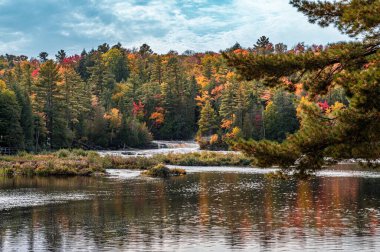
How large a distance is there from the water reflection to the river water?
4cm

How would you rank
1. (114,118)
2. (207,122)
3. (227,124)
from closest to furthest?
(114,118) < (227,124) < (207,122)

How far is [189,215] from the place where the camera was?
1174 inches

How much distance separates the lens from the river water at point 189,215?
22.7 meters

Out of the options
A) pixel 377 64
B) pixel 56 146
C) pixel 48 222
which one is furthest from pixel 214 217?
pixel 56 146

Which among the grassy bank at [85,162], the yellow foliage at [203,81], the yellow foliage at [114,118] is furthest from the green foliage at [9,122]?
the yellow foliage at [203,81]

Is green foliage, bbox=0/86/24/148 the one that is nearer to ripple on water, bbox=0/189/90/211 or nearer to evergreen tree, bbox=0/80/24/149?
evergreen tree, bbox=0/80/24/149

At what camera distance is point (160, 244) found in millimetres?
22641

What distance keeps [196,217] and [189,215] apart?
32.9 inches

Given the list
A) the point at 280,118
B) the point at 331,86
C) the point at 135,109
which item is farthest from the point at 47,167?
the point at 135,109

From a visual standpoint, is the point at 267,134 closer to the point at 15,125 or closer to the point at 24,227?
the point at 15,125

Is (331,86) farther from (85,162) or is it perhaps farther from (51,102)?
(51,102)

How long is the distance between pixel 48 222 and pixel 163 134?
290 ft

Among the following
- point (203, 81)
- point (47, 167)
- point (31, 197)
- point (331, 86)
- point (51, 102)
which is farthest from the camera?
point (203, 81)

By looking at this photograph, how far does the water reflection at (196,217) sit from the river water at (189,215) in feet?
0.15
